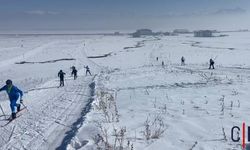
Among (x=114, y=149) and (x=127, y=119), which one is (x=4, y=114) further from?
(x=114, y=149)

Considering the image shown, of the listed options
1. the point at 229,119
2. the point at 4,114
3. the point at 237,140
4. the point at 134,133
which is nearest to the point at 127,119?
the point at 134,133

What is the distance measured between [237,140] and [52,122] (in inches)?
237

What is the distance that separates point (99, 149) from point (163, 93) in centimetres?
994

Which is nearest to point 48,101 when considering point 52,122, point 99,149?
point 52,122

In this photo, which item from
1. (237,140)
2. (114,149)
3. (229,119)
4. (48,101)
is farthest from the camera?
(48,101)

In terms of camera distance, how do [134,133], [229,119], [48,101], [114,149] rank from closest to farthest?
[114,149] < [134,133] < [229,119] < [48,101]

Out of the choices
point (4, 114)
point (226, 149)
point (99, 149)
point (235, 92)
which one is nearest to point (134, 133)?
point (99, 149)

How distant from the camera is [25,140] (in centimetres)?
934

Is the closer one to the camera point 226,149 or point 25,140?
point 226,149

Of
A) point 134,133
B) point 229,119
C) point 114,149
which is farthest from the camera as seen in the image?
point 229,119

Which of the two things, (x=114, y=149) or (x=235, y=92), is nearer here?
(x=114, y=149)

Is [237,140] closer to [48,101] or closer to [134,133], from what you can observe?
[134,133]

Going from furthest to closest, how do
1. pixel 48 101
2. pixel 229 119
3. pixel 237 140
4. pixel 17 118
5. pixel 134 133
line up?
1. pixel 48 101
2. pixel 17 118
3. pixel 229 119
4. pixel 134 133
5. pixel 237 140

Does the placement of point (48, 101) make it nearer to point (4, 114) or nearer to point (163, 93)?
point (4, 114)
